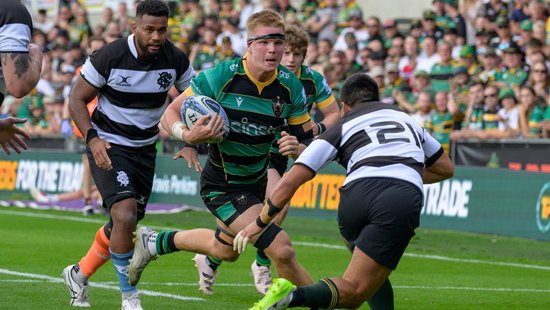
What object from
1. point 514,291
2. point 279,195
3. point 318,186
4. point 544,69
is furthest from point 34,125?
point 279,195

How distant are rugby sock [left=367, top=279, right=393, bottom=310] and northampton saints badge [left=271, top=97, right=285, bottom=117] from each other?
5.45 ft

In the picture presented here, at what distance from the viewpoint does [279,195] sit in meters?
7.70

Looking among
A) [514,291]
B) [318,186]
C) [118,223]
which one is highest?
[118,223]

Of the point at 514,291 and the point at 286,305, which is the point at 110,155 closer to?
the point at 286,305

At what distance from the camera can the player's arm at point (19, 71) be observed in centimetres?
746

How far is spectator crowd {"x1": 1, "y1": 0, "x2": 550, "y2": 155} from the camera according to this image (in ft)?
61.1

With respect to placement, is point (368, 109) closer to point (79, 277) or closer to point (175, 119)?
point (175, 119)

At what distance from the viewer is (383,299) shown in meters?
8.25

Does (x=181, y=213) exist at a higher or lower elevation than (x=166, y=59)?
lower

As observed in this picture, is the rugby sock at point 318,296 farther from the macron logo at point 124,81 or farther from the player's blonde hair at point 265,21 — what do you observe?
the macron logo at point 124,81

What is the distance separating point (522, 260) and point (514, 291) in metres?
3.12

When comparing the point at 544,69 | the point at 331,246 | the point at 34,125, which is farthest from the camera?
the point at 34,125

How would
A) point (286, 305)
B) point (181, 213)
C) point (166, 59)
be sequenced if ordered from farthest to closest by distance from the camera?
point (181, 213)
point (166, 59)
point (286, 305)

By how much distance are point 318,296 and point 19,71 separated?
2382 mm
